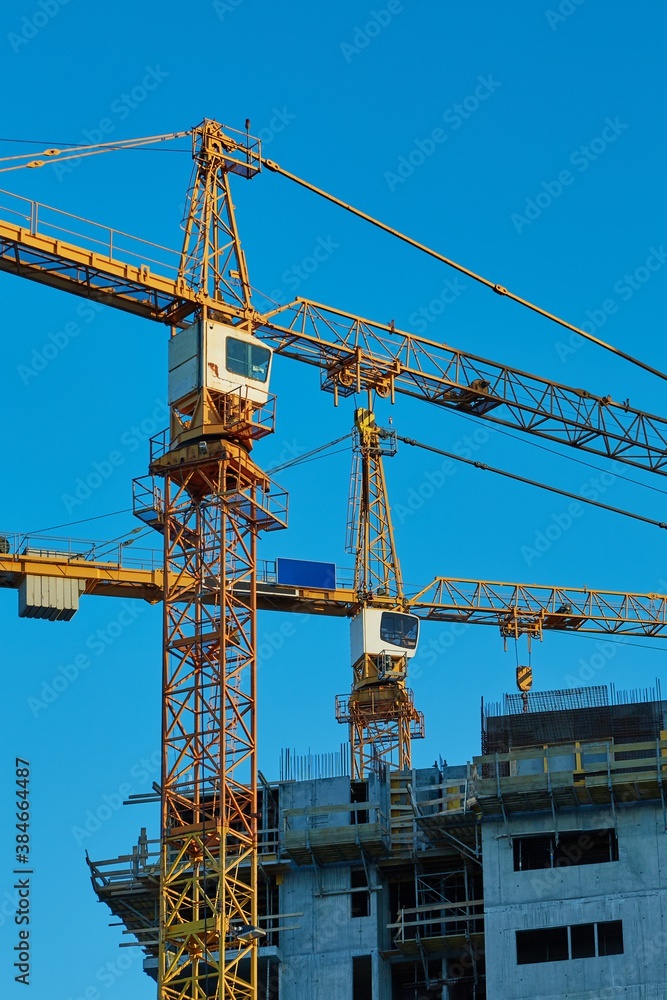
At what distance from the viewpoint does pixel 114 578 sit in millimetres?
101438

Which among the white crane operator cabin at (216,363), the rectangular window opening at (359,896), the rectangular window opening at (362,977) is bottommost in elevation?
the rectangular window opening at (362,977)

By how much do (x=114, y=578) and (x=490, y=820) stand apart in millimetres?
30361

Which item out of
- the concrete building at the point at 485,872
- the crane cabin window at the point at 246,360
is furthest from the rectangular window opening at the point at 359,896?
the crane cabin window at the point at 246,360

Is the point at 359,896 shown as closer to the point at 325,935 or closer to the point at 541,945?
the point at 325,935

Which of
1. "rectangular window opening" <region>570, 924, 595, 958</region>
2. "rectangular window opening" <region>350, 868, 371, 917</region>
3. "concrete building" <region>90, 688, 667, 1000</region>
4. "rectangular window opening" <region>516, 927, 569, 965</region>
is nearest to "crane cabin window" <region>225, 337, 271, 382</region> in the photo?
"concrete building" <region>90, 688, 667, 1000</region>

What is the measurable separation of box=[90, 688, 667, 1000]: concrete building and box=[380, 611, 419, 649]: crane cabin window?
22.3 m

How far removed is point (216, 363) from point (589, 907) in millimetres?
25842

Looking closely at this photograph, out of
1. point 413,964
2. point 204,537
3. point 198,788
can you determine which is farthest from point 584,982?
point 204,537

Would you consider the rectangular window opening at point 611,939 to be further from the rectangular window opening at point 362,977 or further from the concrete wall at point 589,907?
the rectangular window opening at point 362,977

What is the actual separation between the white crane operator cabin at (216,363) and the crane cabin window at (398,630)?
94.2ft

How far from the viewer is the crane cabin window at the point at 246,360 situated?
84625 mm

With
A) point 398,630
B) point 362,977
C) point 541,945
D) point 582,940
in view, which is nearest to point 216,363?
point 362,977

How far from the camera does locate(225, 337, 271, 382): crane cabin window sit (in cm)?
8462

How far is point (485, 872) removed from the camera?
76.3m
